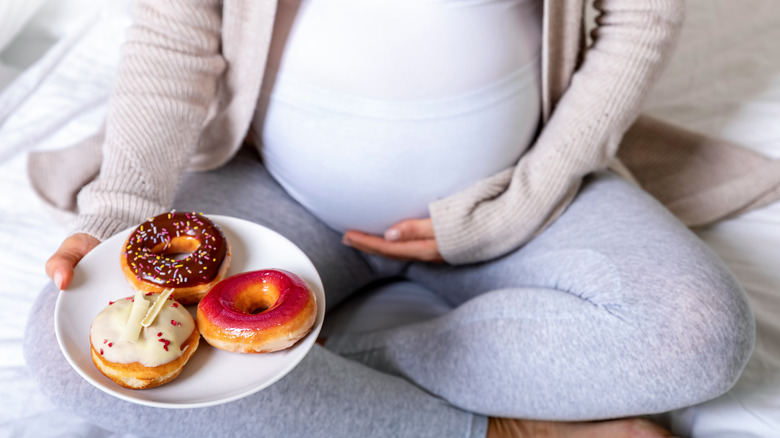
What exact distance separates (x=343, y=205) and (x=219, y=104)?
0.77ft

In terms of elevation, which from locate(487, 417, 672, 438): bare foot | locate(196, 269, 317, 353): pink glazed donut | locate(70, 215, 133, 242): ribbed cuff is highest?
locate(196, 269, 317, 353): pink glazed donut

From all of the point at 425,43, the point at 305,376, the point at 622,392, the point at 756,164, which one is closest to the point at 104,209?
the point at 305,376

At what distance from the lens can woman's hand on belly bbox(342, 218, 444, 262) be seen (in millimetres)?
887

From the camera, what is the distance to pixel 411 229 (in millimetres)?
888

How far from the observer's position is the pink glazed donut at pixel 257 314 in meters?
0.54

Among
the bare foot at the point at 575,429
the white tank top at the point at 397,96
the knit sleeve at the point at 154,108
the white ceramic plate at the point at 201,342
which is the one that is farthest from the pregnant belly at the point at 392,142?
the bare foot at the point at 575,429

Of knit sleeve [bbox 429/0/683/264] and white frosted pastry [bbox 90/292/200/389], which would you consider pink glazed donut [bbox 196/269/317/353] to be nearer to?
white frosted pastry [bbox 90/292/200/389]

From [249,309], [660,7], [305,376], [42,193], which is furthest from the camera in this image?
[42,193]

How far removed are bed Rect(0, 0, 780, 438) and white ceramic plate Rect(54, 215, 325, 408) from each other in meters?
0.24

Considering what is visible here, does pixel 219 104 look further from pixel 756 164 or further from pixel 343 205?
pixel 756 164

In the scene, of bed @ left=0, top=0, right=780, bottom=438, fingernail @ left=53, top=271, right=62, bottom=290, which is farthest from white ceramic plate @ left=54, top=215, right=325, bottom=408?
bed @ left=0, top=0, right=780, bottom=438

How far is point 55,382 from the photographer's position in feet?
2.14

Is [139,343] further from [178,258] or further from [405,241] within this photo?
[405,241]

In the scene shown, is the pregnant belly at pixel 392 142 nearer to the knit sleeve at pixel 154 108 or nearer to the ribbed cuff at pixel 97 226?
the knit sleeve at pixel 154 108
